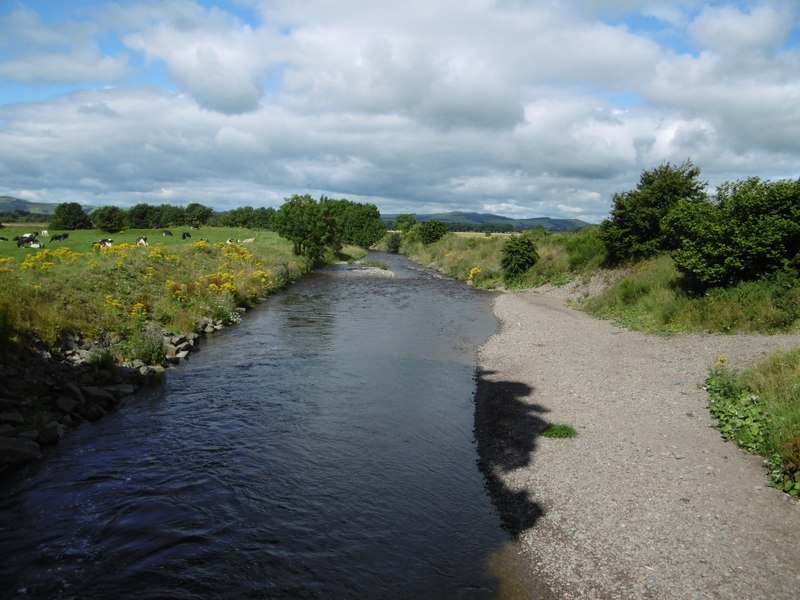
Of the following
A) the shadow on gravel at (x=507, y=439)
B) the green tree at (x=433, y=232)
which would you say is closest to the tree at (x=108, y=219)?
the green tree at (x=433, y=232)

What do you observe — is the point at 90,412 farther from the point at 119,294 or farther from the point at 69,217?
the point at 69,217

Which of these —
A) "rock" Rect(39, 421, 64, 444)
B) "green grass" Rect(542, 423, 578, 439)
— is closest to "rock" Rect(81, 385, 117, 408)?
"rock" Rect(39, 421, 64, 444)

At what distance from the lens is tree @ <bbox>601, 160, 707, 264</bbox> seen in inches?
1318

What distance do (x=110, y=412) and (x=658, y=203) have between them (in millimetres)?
33482

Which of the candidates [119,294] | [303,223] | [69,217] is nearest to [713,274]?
[119,294]

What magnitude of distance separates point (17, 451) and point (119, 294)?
41.2 ft

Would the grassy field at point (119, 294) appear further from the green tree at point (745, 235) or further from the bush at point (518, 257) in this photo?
the bush at point (518, 257)

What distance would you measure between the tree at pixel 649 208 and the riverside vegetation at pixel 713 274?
0.23 feet

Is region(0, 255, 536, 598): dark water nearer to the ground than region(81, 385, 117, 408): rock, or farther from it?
nearer to the ground

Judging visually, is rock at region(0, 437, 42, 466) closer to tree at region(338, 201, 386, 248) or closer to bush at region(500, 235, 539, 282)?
bush at region(500, 235, 539, 282)

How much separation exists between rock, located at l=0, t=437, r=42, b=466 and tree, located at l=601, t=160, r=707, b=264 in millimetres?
33541

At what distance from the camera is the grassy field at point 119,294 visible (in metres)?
16.4

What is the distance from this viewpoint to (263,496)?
9.95m

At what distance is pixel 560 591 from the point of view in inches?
295
